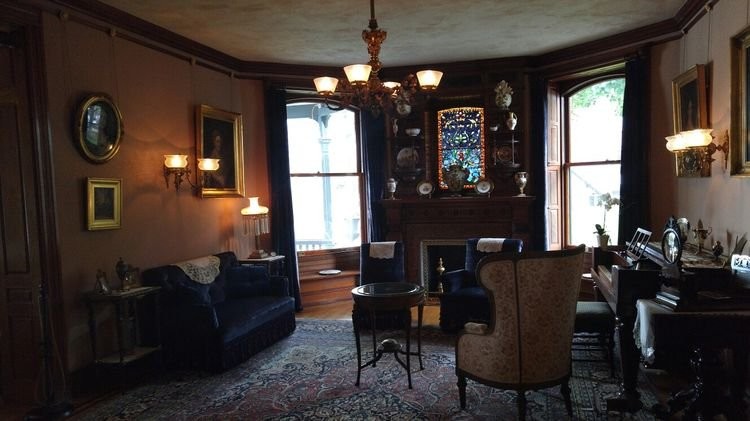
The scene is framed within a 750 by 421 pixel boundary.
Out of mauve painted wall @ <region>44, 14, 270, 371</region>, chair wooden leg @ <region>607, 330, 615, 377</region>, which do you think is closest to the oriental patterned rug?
chair wooden leg @ <region>607, 330, 615, 377</region>

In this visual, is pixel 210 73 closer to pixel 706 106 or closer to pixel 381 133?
pixel 381 133

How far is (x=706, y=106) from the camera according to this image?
3990 millimetres

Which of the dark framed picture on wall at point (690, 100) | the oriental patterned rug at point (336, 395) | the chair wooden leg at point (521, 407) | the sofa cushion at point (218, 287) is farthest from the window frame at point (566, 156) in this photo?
the sofa cushion at point (218, 287)

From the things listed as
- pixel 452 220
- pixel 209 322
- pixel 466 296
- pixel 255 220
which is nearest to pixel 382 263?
pixel 466 296

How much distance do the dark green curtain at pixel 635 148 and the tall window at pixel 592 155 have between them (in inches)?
18.7

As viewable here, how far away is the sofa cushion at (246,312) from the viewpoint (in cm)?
426

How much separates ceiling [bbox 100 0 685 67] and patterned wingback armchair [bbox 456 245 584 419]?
2524 millimetres

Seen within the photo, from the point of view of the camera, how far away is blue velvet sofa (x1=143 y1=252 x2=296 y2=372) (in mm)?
4180

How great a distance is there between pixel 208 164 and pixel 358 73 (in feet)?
7.80

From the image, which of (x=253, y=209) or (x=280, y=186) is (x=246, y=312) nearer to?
(x=253, y=209)

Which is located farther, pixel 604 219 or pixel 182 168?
pixel 604 219

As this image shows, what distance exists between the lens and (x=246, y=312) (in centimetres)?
459

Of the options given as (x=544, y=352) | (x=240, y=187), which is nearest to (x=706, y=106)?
(x=544, y=352)

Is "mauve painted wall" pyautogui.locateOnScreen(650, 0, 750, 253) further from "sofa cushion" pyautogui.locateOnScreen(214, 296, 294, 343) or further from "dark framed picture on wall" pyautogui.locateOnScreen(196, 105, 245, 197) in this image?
"dark framed picture on wall" pyautogui.locateOnScreen(196, 105, 245, 197)
